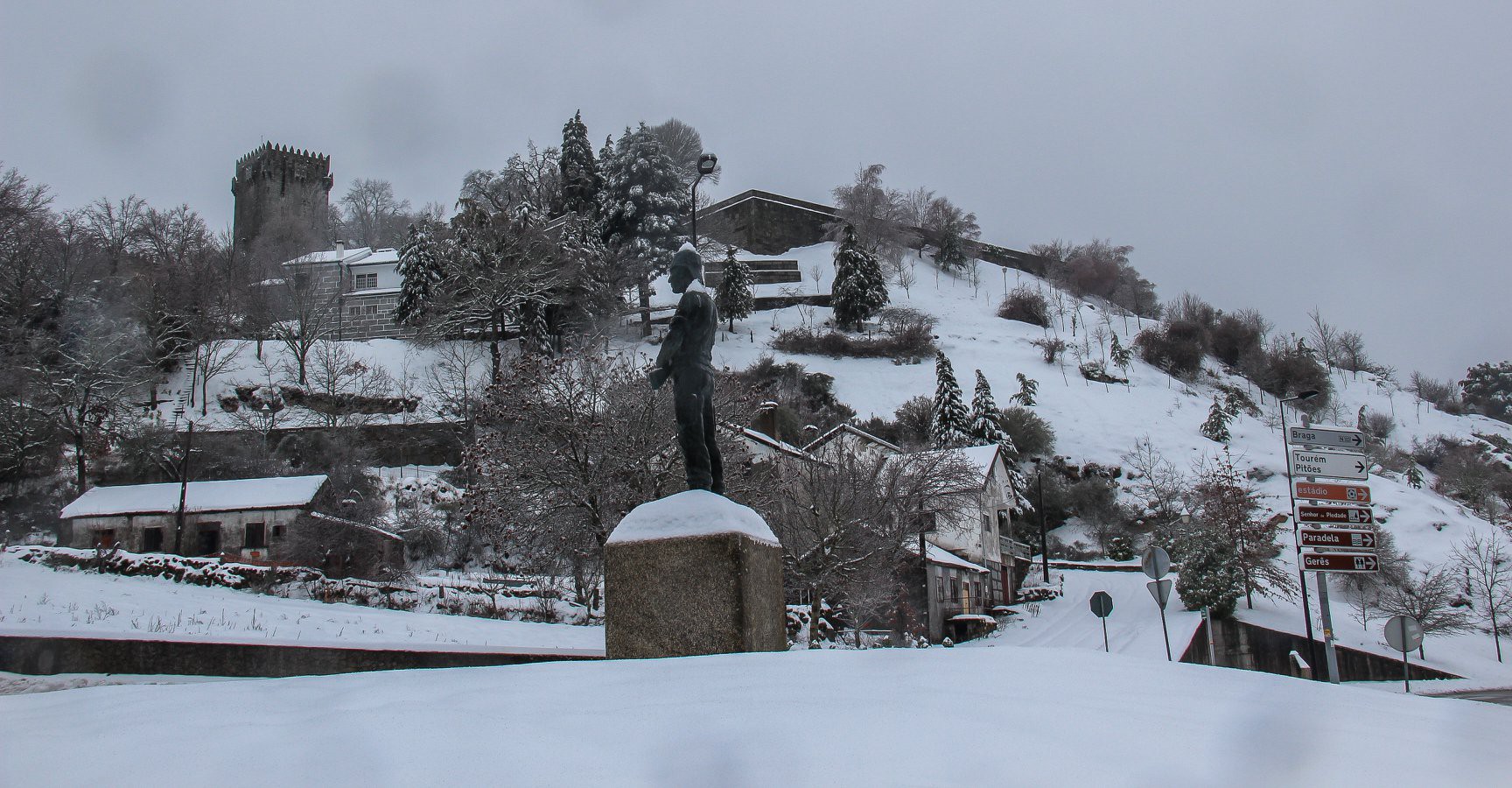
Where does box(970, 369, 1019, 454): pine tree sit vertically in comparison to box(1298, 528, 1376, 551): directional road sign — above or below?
above

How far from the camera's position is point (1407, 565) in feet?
130

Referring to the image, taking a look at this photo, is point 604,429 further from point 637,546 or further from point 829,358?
point 829,358

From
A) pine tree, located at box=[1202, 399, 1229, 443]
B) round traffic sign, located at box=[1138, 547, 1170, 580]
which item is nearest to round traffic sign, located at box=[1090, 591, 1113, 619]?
round traffic sign, located at box=[1138, 547, 1170, 580]

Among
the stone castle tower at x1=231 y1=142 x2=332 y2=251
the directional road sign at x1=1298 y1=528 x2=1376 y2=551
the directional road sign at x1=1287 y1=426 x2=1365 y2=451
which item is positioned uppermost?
the stone castle tower at x1=231 y1=142 x2=332 y2=251

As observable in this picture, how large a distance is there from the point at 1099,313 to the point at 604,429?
2957 inches

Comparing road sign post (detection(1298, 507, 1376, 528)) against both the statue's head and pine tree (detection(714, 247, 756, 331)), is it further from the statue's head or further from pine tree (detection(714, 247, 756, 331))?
pine tree (detection(714, 247, 756, 331))

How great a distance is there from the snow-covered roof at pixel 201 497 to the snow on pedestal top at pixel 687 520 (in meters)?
29.1

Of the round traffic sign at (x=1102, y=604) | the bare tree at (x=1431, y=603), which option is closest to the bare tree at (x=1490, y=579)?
the bare tree at (x=1431, y=603)

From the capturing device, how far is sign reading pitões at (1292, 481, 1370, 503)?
14.5 meters

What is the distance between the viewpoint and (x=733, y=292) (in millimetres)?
66375

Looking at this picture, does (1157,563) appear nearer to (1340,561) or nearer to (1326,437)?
(1340,561)

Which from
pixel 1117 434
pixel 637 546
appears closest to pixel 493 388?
pixel 637 546

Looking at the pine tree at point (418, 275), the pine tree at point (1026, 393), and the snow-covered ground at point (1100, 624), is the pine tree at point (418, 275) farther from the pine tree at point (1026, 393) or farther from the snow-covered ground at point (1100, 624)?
the snow-covered ground at point (1100, 624)

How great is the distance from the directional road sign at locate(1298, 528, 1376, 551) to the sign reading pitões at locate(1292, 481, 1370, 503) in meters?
0.48
